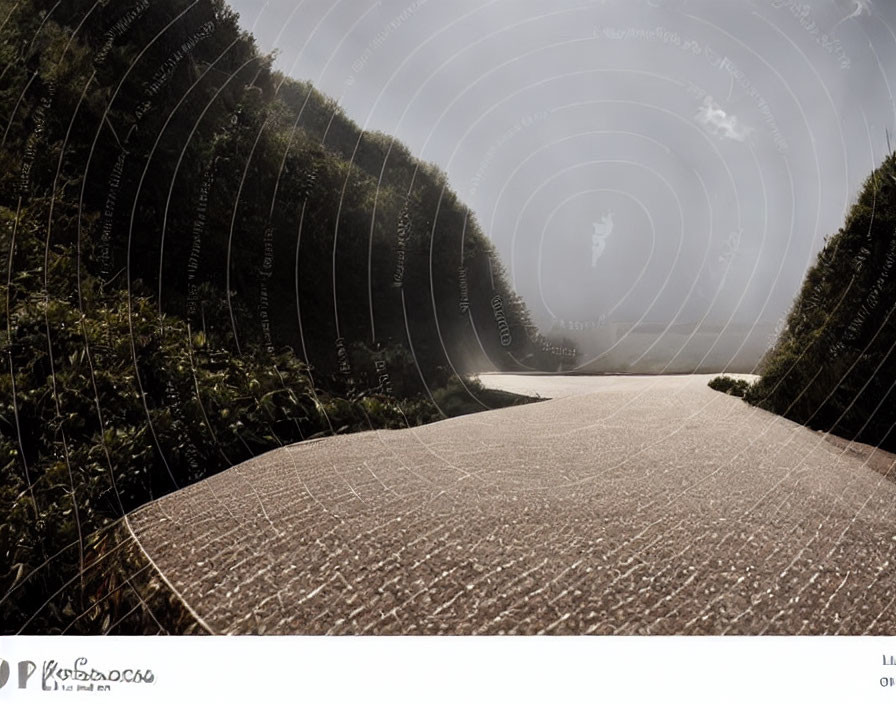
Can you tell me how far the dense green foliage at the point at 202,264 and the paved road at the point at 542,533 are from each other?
0.88 ft

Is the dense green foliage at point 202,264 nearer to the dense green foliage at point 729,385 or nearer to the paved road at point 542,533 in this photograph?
the paved road at point 542,533

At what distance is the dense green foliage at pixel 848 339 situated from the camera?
7.78 ft

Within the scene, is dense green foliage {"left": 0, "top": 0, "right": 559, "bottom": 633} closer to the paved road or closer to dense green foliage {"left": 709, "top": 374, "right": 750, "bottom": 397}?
the paved road

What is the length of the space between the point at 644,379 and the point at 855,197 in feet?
3.78

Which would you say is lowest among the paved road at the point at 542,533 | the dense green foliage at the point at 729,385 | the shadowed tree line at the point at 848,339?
the paved road at the point at 542,533

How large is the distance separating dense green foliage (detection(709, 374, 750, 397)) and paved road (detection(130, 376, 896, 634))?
179 millimetres

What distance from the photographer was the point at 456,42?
7.22 ft

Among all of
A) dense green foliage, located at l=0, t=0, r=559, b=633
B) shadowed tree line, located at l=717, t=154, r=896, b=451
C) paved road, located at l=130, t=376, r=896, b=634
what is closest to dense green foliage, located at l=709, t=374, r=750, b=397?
shadowed tree line, located at l=717, t=154, r=896, b=451

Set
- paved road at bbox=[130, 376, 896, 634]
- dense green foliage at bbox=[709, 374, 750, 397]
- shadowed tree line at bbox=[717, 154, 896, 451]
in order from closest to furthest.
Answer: paved road at bbox=[130, 376, 896, 634] → shadowed tree line at bbox=[717, 154, 896, 451] → dense green foliage at bbox=[709, 374, 750, 397]

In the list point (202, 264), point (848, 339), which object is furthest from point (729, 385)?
point (202, 264)

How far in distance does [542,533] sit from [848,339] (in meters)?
1.99

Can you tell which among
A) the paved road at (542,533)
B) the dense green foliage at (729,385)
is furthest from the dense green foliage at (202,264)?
the dense green foliage at (729,385)

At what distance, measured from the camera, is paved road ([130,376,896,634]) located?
1.65m

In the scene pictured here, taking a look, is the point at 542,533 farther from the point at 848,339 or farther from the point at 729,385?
the point at 848,339
